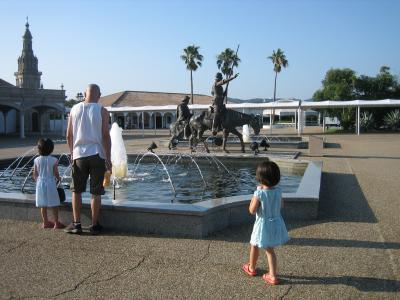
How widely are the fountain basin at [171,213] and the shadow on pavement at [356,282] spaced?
5.94 ft

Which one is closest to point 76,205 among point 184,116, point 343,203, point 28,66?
point 343,203

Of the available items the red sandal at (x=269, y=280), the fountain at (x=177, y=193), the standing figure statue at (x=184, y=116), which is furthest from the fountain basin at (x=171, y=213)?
the standing figure statue at (x=184, y=116)

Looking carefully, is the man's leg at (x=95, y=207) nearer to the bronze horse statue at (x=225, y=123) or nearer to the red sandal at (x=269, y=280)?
the red sandal at (x=269, y=280)

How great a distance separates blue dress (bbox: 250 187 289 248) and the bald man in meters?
2.44

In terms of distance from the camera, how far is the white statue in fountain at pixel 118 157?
12828mm

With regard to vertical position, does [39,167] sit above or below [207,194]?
above

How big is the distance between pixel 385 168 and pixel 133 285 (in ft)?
41.4

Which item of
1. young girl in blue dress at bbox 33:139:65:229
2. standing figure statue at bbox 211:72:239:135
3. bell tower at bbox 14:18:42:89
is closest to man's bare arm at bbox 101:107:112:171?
young girl in blue dress at bbox 33:139:65:229

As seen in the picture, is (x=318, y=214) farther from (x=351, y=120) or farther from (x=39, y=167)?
(x=351, y=120)

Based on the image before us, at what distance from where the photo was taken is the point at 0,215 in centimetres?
739

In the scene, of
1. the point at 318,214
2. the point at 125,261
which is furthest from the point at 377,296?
the point at 318,214

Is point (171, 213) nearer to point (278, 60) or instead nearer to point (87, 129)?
point (87, 129)

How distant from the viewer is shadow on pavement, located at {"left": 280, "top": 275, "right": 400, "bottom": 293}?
4449 mm

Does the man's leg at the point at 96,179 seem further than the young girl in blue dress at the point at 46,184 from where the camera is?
No
